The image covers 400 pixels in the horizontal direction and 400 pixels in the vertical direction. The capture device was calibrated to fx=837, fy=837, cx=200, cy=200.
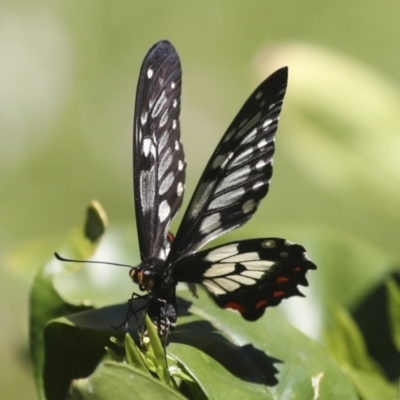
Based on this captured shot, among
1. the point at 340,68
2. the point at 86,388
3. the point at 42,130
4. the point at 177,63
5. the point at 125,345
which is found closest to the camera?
the point at 86,388

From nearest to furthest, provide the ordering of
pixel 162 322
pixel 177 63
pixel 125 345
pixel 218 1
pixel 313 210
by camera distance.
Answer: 1. pixel 125 345
2. pixel 162 322
3. pixel 177 63
4. pixel 313 210
5. pixel 218 1

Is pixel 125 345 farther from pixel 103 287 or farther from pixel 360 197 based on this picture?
pixel 360 197

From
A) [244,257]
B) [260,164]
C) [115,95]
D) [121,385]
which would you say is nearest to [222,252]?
[244,257]

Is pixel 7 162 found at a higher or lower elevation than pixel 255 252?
higher

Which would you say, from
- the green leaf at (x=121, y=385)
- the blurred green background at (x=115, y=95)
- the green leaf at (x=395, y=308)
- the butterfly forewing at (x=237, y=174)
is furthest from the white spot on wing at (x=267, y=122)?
the blurred green background at (x=115, y=95)

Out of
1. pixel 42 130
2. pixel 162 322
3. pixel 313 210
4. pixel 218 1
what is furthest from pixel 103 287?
pixel 218 1

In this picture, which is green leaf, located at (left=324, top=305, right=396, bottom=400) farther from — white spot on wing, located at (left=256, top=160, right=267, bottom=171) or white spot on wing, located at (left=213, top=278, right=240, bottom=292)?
white spot on wing, located at (left=256, top=160, right=267, bottom=171)

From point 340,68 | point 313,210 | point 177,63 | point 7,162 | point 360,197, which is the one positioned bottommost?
point 313,210

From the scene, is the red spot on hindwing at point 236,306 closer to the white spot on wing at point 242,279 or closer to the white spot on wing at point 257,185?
the white spot on wing at point 242,279

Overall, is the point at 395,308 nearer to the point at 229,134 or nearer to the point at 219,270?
the point at 219,270
